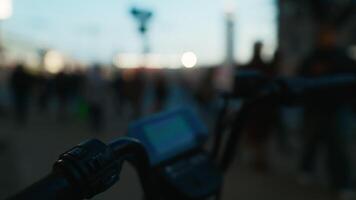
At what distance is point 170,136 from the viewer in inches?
70.5

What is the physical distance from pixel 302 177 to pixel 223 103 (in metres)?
5.82

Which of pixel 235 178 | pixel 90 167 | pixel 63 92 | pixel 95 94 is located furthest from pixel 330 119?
pixel 63 92

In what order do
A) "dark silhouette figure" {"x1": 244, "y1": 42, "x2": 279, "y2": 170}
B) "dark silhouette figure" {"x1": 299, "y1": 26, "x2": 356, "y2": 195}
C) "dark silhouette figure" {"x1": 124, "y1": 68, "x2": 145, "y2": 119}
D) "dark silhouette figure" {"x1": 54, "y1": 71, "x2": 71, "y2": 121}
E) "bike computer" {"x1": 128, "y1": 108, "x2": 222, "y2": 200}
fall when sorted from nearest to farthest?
"bike computer" {"x1": 128, "y1": 108, "x2": 222, "y2": 200} < "dark silhouette figure" {"x1": 299, "y1": 26, "x2": 356, "y2": 195} < "dark silhouette figure" {"x1": 244, "y1": 42, "x2": 279, "y2": 170} < "dark silhouette figure" {"x1": 124, "y1": 68, "x2": 145, "y2": 119} < "dark silhouette figure" {"x1": 54, "y1": 71, "x2": 71, "y2": 121}

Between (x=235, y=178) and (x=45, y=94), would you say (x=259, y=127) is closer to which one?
(x=235, y=178)

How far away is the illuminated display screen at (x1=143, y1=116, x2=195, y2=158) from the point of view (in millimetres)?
1736

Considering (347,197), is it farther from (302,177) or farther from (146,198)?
(146,198)

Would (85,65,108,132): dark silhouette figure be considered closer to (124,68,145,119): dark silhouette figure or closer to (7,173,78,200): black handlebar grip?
(124,68,145,119): dark silhouette figure

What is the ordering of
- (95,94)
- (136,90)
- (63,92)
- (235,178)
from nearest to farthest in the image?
(235,178) < (95,94) < (136,90) < (63,92)

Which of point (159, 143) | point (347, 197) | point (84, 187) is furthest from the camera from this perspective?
point (347, 197)

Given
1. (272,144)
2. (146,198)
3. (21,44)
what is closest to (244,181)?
(272,144)

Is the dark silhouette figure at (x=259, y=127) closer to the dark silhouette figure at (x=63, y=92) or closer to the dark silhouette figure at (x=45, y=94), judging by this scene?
the dark silhouette figure at (x=63, y=92)

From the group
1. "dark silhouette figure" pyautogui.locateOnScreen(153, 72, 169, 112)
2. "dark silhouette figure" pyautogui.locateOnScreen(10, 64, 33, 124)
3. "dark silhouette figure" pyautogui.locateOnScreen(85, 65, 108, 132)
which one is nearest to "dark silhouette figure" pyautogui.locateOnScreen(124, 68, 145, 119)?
"dark silhouette figure" pyautogui.locateOnScreen(153, 72, 169, 112)

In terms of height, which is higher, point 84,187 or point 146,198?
point 84,187

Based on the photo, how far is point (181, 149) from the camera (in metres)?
1.79
